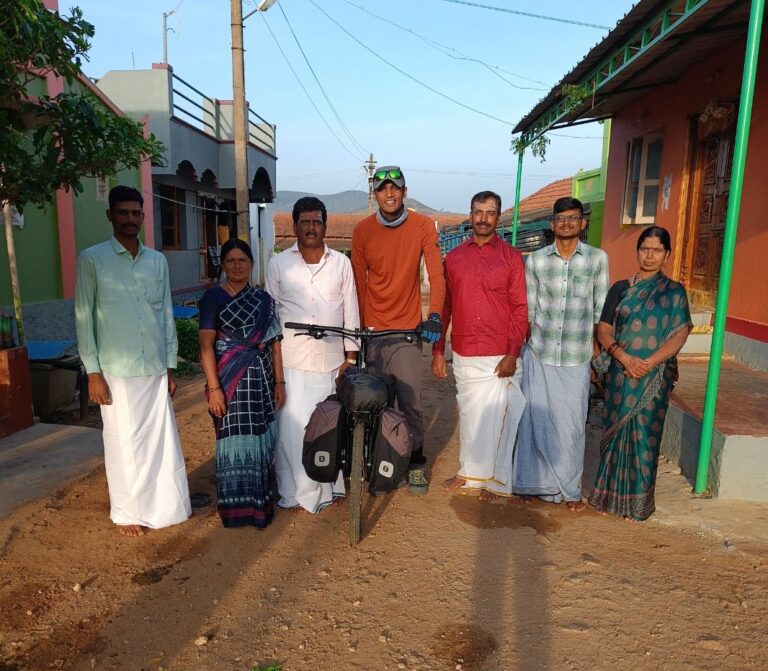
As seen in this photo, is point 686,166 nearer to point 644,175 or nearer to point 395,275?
point 644,175

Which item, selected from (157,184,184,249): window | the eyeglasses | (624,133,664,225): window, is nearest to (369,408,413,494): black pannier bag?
the eyeglasses

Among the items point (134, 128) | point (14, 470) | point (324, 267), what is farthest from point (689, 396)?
point (14, 470)

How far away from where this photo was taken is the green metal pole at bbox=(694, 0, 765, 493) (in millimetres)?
3168

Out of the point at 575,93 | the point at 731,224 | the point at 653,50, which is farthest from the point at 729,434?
the point at 575,93

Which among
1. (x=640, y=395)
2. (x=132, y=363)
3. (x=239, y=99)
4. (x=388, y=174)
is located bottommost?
(x=640, y=395)

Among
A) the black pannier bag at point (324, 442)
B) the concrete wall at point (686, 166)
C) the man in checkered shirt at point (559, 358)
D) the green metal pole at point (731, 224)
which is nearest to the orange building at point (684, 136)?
→ the concrete wall at point (686, 166)

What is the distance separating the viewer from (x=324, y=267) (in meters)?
3.37

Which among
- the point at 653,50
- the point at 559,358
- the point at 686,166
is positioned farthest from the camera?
the point at 686,166

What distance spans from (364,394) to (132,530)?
5.08 feet

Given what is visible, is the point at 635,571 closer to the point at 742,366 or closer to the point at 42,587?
the point at 42,587

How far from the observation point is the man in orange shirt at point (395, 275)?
11.6ft

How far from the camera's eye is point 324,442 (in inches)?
117

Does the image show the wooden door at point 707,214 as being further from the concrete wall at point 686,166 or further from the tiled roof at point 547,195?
the tiled roof at point 547,195

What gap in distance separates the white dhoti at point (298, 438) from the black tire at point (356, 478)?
44 centimetres
